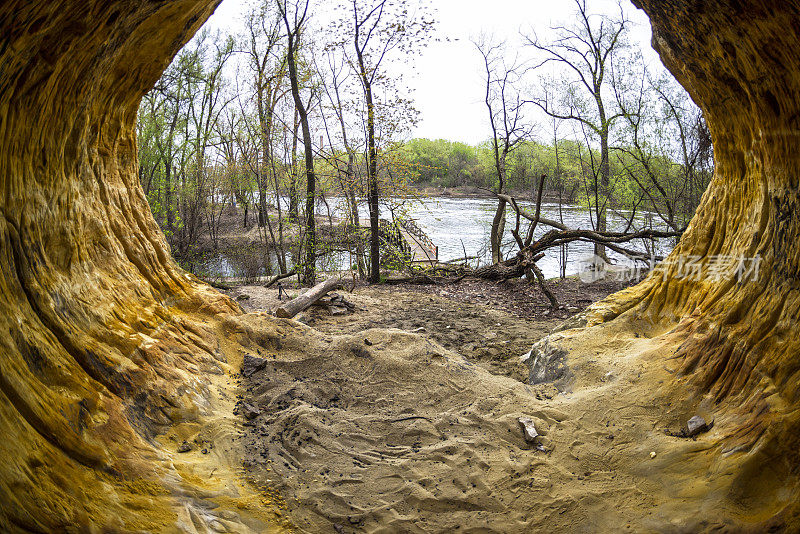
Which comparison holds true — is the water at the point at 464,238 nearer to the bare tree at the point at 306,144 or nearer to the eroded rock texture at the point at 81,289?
the bare tree at the point at 306,144

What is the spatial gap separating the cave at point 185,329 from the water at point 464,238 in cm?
778

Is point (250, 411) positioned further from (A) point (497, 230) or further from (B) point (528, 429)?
(A) point (497, 230)

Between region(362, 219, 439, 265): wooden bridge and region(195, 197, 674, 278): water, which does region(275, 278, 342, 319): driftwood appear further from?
region(195, 197, 674, 278): water

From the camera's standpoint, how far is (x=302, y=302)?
8.34 meters

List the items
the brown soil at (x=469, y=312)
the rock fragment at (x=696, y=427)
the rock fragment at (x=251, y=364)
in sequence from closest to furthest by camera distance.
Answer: the rock fragment at (x=696, y=427), the rock fragment at (x=251, y=364), the brown soil at (x=469, y=312)

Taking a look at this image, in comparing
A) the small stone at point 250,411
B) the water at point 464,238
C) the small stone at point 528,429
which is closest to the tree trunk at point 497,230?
the water at point 464,238

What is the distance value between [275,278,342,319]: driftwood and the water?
409cm

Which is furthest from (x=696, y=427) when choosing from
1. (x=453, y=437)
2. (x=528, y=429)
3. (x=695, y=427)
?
(x=453, y=437)

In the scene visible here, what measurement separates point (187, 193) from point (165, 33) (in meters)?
13.8

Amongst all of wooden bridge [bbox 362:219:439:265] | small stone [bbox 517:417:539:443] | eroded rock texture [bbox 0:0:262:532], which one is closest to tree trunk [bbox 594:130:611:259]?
wooden bridge [bbox 362:219:439:265]

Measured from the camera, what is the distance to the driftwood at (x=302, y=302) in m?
7.79

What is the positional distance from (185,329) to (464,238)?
724 inches

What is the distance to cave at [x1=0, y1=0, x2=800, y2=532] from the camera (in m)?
2.81

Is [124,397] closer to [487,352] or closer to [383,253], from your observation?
[487,352]
